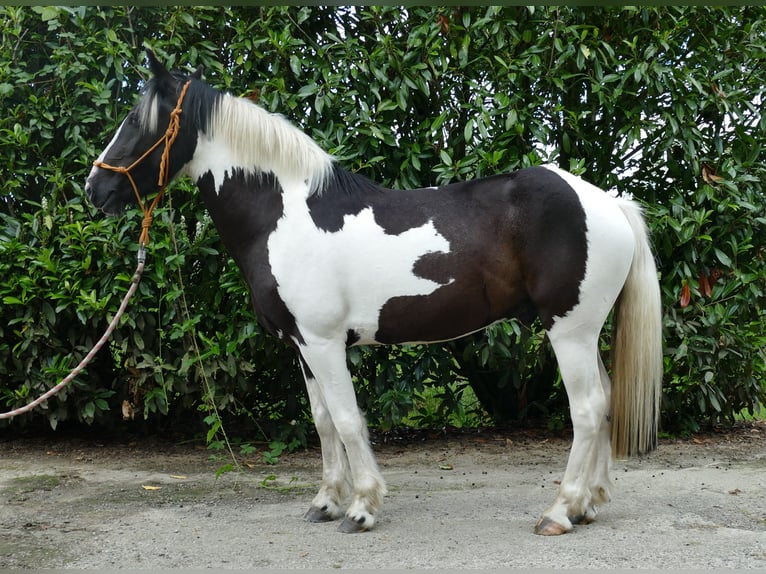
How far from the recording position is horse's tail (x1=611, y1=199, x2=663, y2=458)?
11.3 ft

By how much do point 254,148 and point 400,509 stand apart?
1.96m

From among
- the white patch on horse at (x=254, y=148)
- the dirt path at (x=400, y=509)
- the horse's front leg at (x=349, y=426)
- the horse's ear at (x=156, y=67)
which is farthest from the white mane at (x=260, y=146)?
the dirt path at (x=400, y=509)

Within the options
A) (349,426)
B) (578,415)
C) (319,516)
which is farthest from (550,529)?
(319,516)

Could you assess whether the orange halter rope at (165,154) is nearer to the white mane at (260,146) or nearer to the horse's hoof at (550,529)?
the white mane at (260,146)

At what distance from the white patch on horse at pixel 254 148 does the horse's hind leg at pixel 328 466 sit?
984 mm

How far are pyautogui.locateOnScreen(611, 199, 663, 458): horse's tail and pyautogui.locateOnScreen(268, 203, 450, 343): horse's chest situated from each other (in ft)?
3.01

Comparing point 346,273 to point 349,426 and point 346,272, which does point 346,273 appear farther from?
point 349,426

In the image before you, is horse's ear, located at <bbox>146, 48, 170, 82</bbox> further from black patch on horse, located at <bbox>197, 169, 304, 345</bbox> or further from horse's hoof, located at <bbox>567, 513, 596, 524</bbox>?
horse's hoof, located at <bbox>567, 513, 596, 524</bbox>

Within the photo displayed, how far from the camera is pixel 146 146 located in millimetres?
3502

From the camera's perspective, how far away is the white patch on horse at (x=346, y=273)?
131 inches

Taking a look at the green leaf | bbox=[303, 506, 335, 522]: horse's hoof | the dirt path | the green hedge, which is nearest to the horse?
bbox=[303, 506, 335, 522]: horse's hoof

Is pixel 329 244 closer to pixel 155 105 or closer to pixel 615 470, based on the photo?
pixel 155 105

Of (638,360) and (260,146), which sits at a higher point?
(260,146)

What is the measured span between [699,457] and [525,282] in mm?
2353
